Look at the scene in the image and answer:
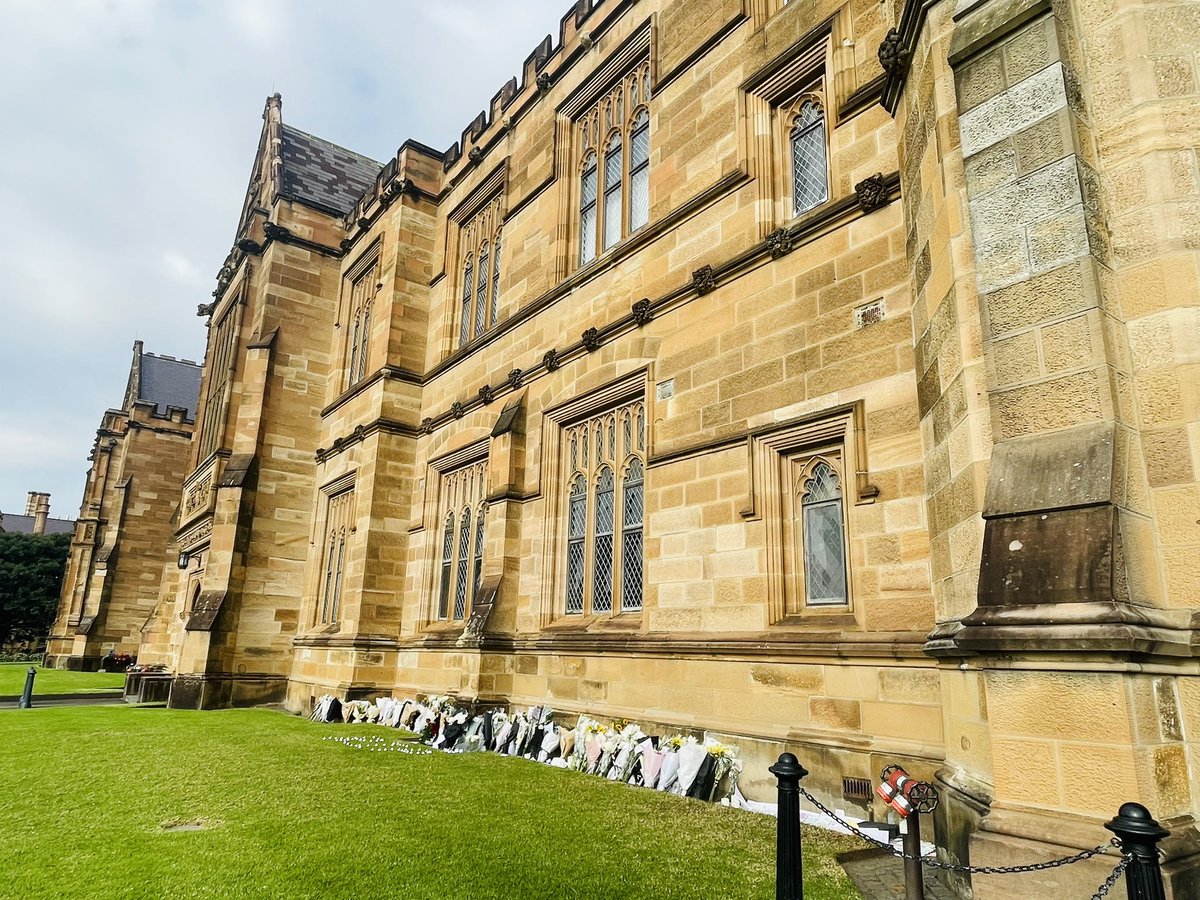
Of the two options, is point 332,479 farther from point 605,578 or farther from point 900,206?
point 900,206

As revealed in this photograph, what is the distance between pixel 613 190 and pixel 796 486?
625cm

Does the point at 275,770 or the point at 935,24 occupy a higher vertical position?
the point at 935,24

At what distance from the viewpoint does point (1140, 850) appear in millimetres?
2385

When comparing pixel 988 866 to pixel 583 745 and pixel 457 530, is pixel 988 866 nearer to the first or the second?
pixel 583 745

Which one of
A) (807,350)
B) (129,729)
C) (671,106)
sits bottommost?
(129,729)

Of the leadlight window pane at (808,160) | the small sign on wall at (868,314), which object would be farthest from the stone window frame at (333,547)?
the small sign on wall at (868,314)

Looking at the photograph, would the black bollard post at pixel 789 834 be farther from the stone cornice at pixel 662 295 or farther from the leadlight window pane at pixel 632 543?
the leadlight window pane at pixel 632 543

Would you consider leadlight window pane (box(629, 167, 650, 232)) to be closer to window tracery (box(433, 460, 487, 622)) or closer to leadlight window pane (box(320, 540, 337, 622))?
window tracery (box(433, 460, 487, 622))

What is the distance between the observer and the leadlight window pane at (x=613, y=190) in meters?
11.3

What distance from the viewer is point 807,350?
739 cm

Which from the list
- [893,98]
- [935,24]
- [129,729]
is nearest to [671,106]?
[893,98]

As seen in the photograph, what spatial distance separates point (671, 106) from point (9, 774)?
10848mm

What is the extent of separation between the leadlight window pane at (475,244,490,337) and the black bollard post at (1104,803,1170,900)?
1314cm

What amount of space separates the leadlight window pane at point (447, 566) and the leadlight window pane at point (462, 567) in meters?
0.29
